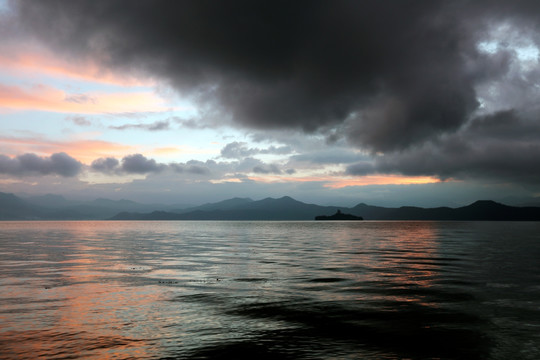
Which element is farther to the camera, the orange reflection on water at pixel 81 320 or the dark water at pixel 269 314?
the dark water at pixel 269 314

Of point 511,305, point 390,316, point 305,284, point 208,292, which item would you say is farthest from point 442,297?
point 208,292

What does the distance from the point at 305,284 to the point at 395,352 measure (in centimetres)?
1621

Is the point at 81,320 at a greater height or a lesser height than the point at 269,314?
greater

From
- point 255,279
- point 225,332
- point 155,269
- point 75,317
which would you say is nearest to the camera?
point 225,332

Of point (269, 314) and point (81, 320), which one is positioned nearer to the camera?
point (81, 320)

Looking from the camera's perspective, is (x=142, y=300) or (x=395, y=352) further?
(x=142, y=300)

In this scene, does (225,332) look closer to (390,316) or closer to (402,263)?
(390,316)

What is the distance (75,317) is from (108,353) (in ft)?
22.4

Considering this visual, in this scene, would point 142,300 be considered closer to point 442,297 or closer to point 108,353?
point 108,353

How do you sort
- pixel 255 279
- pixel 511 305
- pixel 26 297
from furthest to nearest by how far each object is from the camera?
1. pixel 255 279
2. pixel 26 297
3. pixel 511 305

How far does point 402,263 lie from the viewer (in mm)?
46625

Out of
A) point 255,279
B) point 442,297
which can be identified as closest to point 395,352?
point 442,297

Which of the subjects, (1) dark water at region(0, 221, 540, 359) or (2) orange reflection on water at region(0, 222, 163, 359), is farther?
(1) dark water at region(0, 221, 540, 359)

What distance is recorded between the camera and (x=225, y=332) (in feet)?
56.7
